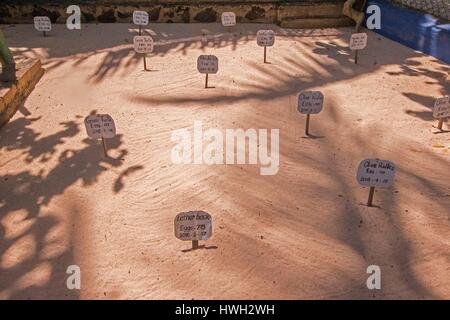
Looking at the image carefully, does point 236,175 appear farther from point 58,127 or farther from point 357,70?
point 357,70

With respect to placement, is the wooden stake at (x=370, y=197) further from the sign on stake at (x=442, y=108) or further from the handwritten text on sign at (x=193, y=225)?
the sign on stake at (x=442, y=108)

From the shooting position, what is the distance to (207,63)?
7348 mm

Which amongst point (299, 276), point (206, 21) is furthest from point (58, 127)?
point (206, 21)

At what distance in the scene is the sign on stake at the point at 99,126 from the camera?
5.35 metres

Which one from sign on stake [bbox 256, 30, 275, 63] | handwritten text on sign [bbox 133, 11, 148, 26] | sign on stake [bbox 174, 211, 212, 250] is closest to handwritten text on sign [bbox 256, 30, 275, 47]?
sign on stake [bbox 256, 30, 275, 63]

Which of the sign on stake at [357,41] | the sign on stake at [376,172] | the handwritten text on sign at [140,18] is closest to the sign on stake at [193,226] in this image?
the sign on stake at [376,172]

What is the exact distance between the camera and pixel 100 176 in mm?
5250

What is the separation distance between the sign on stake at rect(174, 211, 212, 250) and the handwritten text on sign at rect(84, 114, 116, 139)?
2.20 m

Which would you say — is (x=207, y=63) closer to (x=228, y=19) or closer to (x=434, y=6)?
(x=228, y=19)

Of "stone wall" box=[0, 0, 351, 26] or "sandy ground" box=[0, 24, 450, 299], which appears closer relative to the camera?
"sandy ground" box=[0, 24, 450, 299]

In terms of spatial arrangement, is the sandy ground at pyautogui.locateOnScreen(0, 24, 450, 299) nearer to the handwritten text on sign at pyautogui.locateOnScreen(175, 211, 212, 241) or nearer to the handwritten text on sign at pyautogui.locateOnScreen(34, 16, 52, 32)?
the handwritten text on sign at pyautogui.locateOnScreen(175, 211, 212, 241)

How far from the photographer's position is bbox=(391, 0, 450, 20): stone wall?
942 centimetres

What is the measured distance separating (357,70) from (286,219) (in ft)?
16.4

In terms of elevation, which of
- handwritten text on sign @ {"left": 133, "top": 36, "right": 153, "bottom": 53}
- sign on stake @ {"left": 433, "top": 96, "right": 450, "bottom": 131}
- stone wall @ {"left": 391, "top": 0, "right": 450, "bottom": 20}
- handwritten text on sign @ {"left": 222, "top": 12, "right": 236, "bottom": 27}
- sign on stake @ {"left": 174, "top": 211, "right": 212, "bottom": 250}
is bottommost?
sign on stake @ {"left": 174, "top": 211, "right": 212, "bottom": 250}
